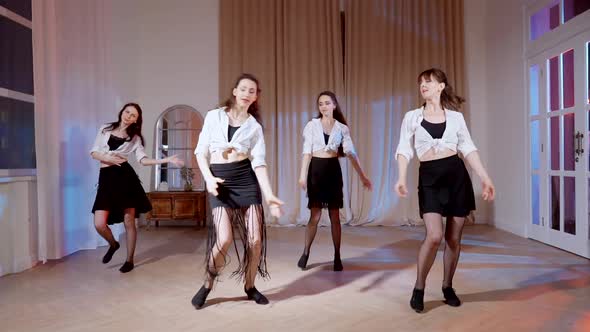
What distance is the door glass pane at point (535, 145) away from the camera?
4.90 meters

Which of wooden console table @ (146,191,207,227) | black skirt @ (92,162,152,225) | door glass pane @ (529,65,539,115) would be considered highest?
door glass pane @ (529,65,539,115)

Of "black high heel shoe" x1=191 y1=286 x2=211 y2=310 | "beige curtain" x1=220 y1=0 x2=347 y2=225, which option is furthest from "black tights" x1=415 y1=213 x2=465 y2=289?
"beige curtain" x1=220 y1=0 x2=347 y2=225

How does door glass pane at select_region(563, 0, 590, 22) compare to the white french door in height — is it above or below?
above

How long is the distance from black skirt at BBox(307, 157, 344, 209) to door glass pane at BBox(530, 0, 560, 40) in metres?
3.10

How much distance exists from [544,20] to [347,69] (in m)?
2.60

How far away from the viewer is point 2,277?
3.40 m

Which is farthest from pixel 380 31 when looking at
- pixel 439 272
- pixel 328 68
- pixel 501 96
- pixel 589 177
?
pixel 439 272

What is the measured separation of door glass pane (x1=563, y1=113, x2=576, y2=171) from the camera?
4.25 metres

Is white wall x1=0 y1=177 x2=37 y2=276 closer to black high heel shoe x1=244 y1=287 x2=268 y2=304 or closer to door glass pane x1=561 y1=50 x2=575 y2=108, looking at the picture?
black high heel shoe x1=244 y1=287 x2=268 y2=304

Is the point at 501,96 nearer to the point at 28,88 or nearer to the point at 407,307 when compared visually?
the point at 407,307

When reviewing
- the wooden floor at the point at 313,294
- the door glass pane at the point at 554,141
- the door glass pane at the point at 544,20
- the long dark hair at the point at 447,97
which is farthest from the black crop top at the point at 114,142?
the door glass pane at the point at 544,20

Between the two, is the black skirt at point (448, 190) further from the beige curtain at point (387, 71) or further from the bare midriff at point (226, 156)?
the beige curtain at point (387, 71)

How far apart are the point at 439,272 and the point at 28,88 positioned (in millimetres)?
3956

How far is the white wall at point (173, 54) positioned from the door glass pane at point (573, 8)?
14.9ft
